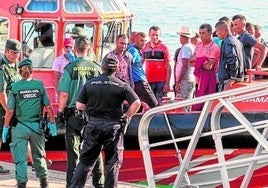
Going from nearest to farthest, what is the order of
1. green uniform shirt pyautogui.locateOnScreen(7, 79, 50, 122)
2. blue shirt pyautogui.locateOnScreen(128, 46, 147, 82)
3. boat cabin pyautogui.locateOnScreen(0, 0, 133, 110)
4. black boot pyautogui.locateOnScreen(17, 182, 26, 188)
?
green uniform shirt pyautogui.locateOnScreen(7, 79, 50, 122) → black boot pyautogui.locateOnScreen(17, 182, 26, 188) → blue shirt pyautogui.locateOnScreen(128, 46, 147, 82) → boat cabin pyautogui.locateOnScreen(0, 0, 133, 110)

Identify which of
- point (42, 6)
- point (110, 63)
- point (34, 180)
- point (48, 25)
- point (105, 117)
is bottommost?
point (34, 180)

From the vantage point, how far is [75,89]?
794cm

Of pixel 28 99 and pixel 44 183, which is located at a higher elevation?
pixel 28 99

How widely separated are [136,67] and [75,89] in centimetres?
171

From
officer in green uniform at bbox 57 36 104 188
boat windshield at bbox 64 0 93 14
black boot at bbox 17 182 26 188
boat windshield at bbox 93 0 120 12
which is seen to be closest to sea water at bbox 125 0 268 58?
boat windshield at bbox 93 0 120 12

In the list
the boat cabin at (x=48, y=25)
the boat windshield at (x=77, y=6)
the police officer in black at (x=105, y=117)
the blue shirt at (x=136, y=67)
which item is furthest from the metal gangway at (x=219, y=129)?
the boat windshield at (x=77, y=6)

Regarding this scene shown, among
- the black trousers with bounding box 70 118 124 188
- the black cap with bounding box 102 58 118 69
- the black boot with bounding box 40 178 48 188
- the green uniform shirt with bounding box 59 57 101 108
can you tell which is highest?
the black cap with bounding box 102 58 118 69

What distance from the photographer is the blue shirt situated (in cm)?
951

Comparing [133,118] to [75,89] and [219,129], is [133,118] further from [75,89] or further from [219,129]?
[219,129]

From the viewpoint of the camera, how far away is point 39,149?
26.3 ft

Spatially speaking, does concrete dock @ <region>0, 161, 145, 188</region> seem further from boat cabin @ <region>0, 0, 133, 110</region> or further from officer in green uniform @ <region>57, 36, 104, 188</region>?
boat cabin @ <region>0, 0, 133, 110</region>

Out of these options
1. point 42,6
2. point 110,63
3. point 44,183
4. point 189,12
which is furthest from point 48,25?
point 189,12

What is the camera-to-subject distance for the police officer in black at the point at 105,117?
7.40 metres

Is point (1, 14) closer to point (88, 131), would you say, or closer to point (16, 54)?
point (16, 54)
